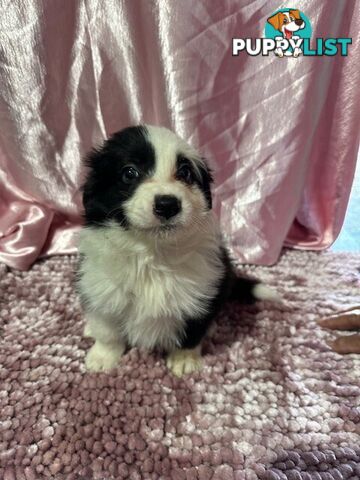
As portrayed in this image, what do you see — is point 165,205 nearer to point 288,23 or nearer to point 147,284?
point 147,284

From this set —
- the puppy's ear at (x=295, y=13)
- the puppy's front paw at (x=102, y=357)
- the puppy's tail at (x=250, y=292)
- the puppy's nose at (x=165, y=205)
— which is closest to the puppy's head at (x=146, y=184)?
the puppy's nose at (x=165, y=205)

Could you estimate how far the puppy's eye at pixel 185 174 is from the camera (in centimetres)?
113

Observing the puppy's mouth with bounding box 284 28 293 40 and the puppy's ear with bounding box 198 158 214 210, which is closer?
the puppy's ear with bounding box 198 158 214 210

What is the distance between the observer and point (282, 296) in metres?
1.74

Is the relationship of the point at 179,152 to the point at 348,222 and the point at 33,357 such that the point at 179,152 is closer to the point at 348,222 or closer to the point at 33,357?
the point at 33,357

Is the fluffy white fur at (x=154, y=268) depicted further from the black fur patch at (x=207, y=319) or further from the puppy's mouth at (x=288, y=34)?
the puppy's mouth at (x=288, y=34)

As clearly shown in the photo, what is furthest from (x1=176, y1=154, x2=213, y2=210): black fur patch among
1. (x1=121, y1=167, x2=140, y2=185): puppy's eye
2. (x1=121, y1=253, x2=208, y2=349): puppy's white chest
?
(x1=121, y1=253, x2=208, y2=349): puppy's white chest

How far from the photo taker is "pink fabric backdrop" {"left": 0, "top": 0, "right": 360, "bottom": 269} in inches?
61.8

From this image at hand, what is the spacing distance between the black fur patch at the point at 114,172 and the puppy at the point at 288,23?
844 millimetres

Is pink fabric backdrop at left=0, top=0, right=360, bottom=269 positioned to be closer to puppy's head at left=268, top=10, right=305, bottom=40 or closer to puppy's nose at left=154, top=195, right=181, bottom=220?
puppy's head at left=268, top=10, right=305, bottom=40

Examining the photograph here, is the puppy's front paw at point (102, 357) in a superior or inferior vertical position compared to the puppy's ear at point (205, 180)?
inferior

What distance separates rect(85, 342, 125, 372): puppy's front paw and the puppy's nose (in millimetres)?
595

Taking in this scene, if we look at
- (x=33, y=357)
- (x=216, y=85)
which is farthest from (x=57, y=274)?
(x=216, y=85)

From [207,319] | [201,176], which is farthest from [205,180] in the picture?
[207,319]
